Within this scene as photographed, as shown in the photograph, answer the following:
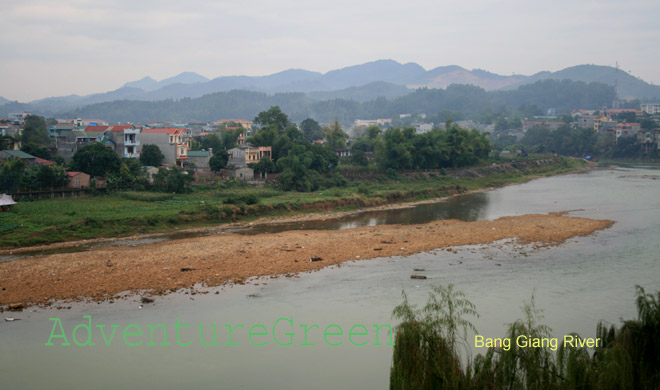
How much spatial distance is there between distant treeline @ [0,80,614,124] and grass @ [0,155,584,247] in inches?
4728

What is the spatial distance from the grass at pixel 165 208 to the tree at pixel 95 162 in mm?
2977

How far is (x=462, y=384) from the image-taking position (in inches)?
273

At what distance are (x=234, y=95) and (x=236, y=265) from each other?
6537 inches

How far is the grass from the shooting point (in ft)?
68.4

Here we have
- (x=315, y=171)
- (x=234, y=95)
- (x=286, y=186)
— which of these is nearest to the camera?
→ (x=286, y=186)

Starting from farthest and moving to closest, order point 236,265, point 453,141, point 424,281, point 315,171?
point 453,141
point 315,171
point 236,265
point 424,281

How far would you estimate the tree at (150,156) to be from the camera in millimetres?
35062

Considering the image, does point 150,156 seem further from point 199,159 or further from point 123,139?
point 199,159

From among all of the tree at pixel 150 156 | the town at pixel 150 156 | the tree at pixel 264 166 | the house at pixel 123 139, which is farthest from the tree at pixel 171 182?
the house at pixel 123 139

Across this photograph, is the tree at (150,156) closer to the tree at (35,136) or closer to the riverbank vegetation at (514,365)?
the tree at (35,136)

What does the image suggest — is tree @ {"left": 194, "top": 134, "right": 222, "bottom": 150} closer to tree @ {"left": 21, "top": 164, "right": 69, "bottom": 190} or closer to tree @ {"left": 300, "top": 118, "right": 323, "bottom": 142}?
tree @ {"left": 300, "top": 118, "right": 323, "bottom": 142}

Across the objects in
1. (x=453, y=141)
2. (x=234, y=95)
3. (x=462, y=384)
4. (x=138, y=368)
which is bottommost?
(x=138, y=368)

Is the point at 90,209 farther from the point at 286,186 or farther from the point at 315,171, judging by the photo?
the point at 315,171

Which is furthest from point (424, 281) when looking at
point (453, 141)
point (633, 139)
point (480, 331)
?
point (633, 139)
